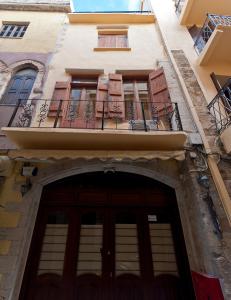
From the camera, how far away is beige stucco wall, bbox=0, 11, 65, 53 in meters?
8.44

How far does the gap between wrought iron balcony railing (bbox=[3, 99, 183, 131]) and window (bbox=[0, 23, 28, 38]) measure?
466cm

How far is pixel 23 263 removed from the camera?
434 centimetres

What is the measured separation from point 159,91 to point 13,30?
7551mm

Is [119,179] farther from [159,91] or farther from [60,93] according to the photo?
[60,93]

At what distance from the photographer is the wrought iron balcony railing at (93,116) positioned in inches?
229

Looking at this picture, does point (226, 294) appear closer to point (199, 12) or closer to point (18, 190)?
point (18, 190)

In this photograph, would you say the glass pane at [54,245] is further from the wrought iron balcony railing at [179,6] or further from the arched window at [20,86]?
the wrought iron balcony railing at [179,6]

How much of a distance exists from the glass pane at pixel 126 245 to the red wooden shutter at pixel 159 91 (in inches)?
125

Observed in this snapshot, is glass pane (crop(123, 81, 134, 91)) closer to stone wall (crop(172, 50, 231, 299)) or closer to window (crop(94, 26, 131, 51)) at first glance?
stone wall (crop(172, 50, 231, 299))

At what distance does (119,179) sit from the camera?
5.77 metres

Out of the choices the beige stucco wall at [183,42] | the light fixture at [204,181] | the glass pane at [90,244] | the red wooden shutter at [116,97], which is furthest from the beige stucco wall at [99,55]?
the light fixture at [204,181]

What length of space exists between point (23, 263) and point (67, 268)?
913mm

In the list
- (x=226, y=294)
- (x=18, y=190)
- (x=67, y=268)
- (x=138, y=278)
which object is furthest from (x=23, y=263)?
(x=226, y=294)

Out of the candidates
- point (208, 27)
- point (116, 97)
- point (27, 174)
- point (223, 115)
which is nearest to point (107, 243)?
point (27, 174)
